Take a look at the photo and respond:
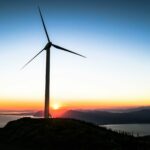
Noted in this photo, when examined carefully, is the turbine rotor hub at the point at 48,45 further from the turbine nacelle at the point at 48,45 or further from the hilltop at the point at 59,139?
the hilltop at the point at 59,139

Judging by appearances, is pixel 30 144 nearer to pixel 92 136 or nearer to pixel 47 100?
pixel 92 136

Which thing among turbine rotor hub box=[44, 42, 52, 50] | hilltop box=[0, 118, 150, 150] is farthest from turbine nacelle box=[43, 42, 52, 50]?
hilltop box=[0, 118, 150, 150]

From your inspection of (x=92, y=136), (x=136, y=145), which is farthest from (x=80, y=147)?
(x=136, y=145)

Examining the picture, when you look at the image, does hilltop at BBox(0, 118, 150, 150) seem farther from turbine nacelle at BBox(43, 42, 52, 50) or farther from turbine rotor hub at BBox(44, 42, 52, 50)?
turbine rotor hub at BBox(44, 42, 52, 50)

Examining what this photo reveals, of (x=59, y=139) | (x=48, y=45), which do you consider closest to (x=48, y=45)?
(x=48, y=45)

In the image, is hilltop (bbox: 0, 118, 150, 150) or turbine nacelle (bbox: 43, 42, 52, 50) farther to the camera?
turbine nacelle (bbox: 43, 42, 52, 50)

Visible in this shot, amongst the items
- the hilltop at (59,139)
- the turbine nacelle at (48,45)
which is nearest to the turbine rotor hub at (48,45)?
the turbine nacelle at (48,45)

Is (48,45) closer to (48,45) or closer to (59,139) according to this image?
(48,45)

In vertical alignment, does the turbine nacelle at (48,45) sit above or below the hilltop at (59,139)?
above
